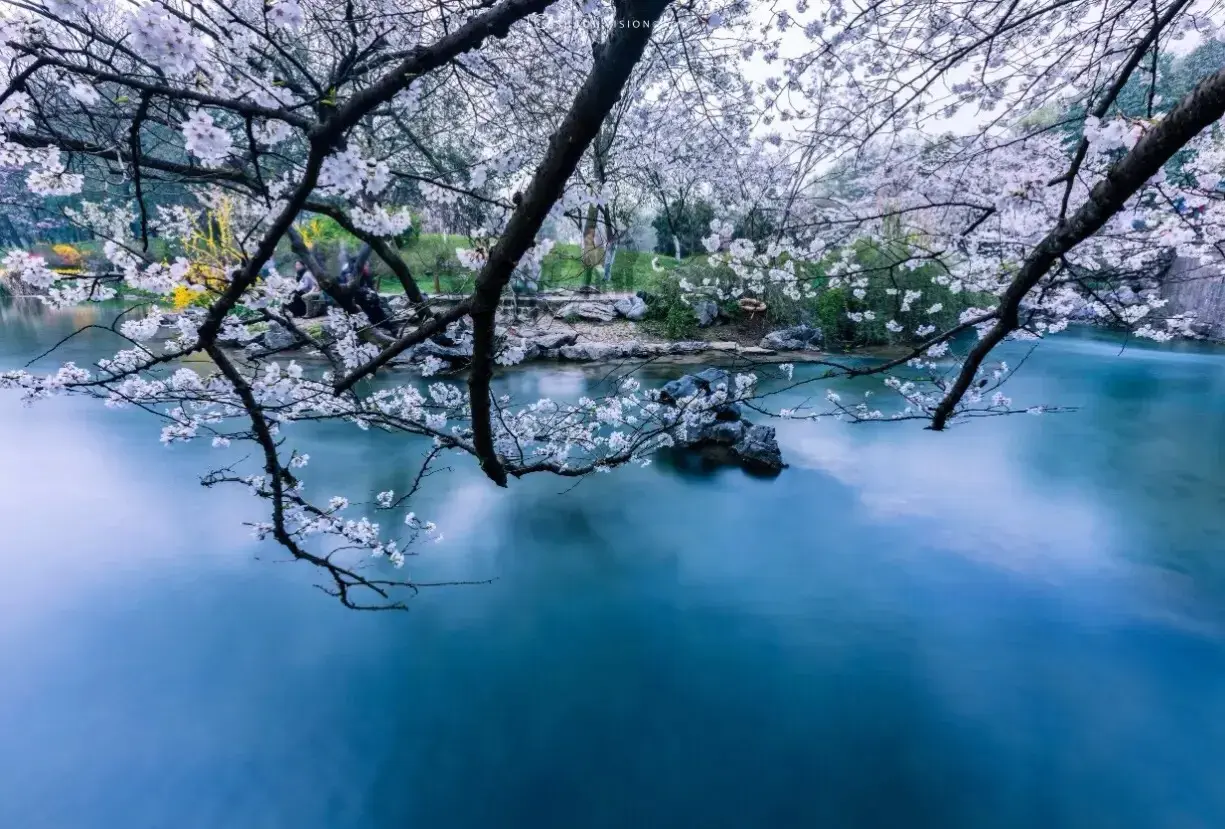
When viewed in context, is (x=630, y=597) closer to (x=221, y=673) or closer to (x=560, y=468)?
(x=560, y=468)

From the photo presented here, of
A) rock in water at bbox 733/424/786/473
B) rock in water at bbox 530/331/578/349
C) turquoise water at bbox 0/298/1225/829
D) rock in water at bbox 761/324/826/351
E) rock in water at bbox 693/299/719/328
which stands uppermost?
rock in water at bbox 693/299/719/328

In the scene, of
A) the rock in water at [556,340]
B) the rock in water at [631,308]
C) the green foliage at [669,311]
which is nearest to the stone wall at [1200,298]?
the green foliage at [669,311]

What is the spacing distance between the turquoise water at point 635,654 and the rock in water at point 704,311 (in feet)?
16.7

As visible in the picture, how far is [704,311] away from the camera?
37.2 feet

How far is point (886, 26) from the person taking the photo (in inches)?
117

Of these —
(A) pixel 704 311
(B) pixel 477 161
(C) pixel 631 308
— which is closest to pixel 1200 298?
(A) pixel 704 311

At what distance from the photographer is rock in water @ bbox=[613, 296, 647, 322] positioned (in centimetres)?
1153

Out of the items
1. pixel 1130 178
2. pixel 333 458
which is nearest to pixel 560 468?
pixel 1130 178

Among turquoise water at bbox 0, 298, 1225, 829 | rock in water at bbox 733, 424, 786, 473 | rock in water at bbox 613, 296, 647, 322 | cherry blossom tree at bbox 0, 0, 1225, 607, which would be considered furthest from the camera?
rock in water at bbox 613, 296, 647, 322

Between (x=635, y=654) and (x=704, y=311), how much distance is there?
823 cm

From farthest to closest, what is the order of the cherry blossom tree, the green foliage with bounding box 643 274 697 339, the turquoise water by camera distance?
the green foliage with bounding box 643 274 697 339, the turquoise water, the cherry blossom tree

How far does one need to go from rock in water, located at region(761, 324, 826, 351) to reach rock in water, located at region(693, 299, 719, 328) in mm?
1271

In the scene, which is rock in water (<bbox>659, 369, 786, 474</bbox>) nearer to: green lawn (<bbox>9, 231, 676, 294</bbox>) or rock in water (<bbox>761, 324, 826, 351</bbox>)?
rock in water (<bbox>761, 324, 826, 351</bbox>)

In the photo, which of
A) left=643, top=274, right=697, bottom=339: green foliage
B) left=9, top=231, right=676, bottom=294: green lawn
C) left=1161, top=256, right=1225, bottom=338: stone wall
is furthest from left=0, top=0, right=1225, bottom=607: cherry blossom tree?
left=1161, top=256, right=1225, bottom=338: stone wall
